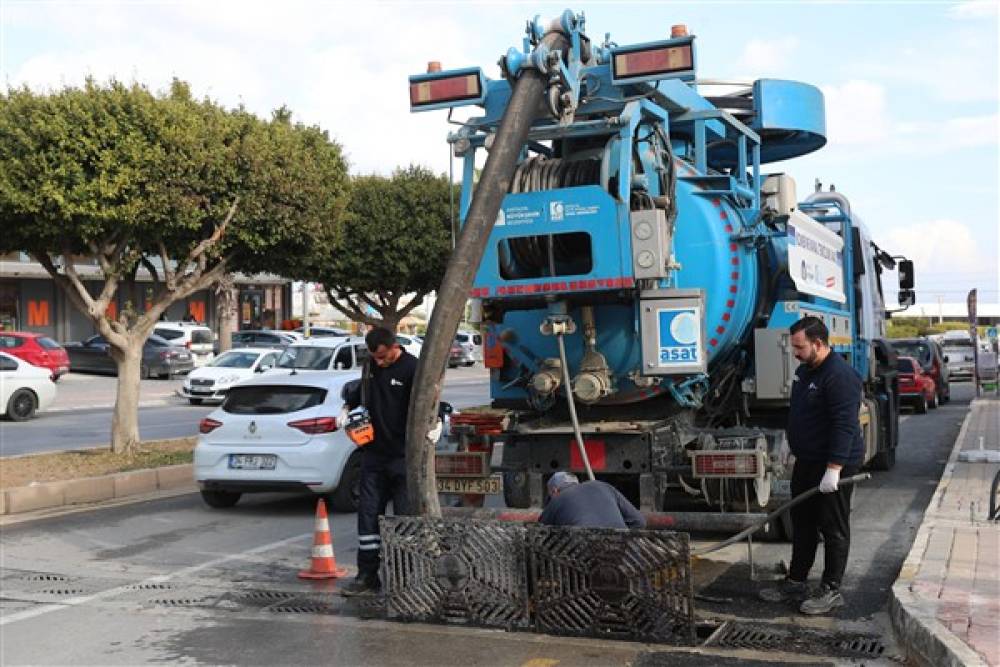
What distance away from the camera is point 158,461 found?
14.3m

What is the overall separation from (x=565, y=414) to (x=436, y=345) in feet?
6.01

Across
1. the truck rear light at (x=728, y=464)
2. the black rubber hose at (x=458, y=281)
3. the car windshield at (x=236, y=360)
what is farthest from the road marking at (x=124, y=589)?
the car windshield at (x=236, y=360)

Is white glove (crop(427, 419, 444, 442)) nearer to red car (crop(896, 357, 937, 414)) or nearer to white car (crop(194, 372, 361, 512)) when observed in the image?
white car (crop(194, 372, 361, 512))

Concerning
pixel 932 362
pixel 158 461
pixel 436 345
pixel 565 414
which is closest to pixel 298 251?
pixel 158 461

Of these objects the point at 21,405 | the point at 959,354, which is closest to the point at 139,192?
the point at 21,405

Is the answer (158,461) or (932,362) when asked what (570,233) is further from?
(932,362)

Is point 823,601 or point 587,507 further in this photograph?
point 823,601

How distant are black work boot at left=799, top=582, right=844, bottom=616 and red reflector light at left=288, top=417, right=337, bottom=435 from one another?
554 centimetres

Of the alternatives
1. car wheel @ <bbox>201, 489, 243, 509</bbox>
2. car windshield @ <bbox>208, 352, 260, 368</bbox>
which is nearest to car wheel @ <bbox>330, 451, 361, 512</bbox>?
car wheel @ <bbox>201, 489, 243, 509</bbox>

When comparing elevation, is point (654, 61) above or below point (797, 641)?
above

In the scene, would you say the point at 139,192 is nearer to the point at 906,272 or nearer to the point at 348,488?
the point at 348,488

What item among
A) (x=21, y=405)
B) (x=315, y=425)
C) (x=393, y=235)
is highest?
(x=393, y=235)

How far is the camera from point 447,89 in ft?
26.4

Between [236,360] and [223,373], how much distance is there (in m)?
0.66
